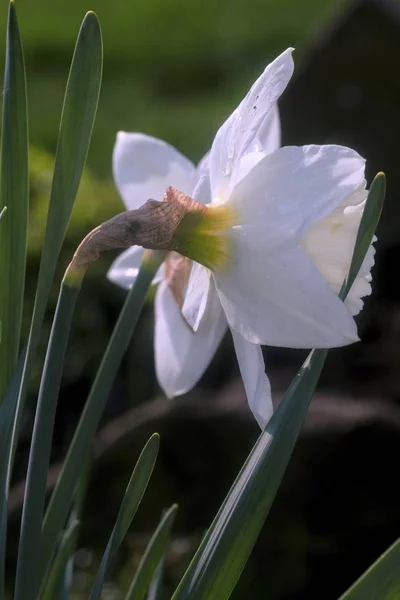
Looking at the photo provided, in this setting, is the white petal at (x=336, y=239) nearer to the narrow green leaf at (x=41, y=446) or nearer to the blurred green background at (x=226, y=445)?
the narrow green leaf at (x=41, y=446)

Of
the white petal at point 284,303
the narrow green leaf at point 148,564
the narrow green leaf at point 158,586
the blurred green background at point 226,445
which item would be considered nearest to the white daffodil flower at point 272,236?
the white petal at point 284,303

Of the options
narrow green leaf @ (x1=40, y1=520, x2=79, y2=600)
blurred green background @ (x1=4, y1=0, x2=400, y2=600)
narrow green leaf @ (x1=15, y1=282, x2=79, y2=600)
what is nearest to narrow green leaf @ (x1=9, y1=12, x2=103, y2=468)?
narrow green leaf @ (x1=15, y1=282, x2=79, y2=600)

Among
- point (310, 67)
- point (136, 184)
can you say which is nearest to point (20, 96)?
point (136, 184)

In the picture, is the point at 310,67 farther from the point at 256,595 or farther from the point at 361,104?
the point at 256,595

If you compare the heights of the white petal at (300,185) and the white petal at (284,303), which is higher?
the white petal at (300,185)

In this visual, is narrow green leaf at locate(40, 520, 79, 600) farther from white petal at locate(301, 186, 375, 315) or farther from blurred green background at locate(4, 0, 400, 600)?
blurred green background at locate(4, 0, 400, 600)

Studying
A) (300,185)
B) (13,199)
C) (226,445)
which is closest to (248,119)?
(300,185)

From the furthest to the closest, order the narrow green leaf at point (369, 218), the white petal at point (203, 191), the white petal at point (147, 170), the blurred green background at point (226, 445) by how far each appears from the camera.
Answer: the blurred green background at point (226, 445)
the white petal at point (147, 170)
the white petal at point (203, 191)
the narrow green leaf at point (369, 218)
